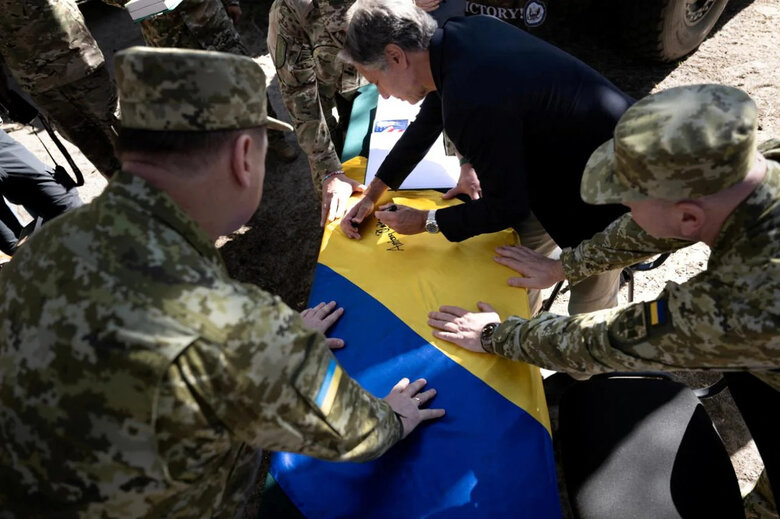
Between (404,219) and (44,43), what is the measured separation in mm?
2269

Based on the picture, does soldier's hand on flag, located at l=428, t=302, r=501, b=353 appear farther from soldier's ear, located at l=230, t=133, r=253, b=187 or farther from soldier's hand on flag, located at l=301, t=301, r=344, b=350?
soldier's ear, located at l=230, t=133, r=253, b=187

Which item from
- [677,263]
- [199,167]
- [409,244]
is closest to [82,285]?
[199,167]

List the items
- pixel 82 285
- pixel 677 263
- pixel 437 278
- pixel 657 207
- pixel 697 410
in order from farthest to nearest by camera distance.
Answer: pixel 677 263 < pixel 437 278 < pixel 697 410 < pixel 657 207 < pixel 82 285

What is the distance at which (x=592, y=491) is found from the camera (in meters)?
1.32

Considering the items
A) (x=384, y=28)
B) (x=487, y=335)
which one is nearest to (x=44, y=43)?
(x=384, y=28)

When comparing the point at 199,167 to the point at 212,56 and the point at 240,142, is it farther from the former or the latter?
the point at 212,56

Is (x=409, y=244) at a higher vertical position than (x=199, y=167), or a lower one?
lower

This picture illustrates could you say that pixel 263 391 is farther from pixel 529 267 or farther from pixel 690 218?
pixel 529 267

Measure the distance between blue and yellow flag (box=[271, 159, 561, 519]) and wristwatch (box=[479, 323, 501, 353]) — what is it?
0.15 ft

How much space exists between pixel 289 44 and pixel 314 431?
194 cm

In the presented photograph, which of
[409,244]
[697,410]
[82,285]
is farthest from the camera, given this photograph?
[409,244]

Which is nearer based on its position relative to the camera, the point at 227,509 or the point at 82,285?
the point at 82,285

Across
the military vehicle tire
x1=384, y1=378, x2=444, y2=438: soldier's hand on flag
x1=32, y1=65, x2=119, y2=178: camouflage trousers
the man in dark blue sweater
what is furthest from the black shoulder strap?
the military vehicle tire

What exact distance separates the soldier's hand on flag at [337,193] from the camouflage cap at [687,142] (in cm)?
131
